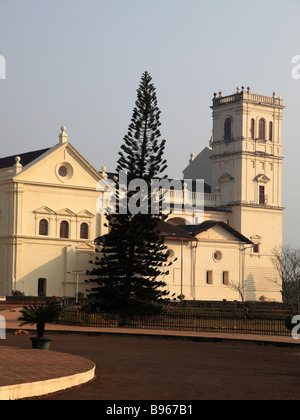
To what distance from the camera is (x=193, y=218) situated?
86.8 metres

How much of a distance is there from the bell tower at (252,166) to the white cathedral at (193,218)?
0.33ft

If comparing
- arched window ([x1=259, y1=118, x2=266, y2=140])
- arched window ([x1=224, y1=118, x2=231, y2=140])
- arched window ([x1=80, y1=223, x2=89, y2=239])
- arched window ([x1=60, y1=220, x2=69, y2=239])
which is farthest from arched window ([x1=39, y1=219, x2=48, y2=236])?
arched window ([x1=259, y1=118, x2=266, y2=140])

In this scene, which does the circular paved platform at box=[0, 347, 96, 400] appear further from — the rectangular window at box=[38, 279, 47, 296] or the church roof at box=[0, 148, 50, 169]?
the church roof at box=[0, 148, 50, 169]

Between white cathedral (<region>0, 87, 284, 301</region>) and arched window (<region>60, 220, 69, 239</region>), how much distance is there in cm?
10

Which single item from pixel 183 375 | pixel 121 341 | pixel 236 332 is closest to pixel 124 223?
pixel 236 332

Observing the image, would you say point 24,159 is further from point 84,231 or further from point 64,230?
point 84,231

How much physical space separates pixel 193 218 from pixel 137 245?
40.2m

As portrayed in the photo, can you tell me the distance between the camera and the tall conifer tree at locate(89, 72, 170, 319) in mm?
45250

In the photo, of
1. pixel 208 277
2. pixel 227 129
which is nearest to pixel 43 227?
pixel 208 277

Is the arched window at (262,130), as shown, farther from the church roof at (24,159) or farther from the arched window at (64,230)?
the arched window at (64,230)

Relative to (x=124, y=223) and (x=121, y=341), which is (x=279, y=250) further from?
(x=121, y=341)

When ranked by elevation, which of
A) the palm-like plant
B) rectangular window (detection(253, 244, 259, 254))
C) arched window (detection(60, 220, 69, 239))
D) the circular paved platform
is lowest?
the circular paved platform

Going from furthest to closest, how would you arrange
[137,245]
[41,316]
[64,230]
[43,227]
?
1. [64,230]
2. [43,227]
3. [137,245]
4. [41,316]
